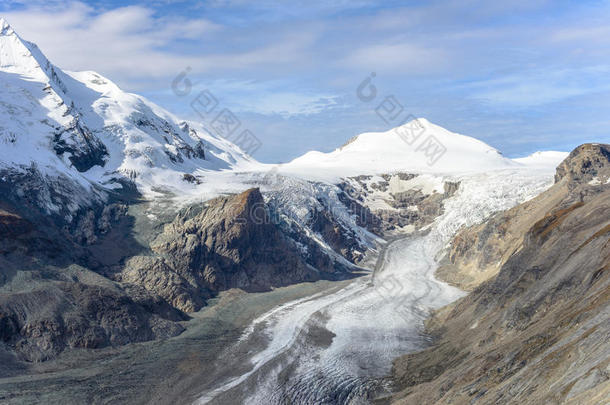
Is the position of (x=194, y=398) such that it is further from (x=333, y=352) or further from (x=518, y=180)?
(x=518, y=180)

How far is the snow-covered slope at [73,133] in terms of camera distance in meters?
114

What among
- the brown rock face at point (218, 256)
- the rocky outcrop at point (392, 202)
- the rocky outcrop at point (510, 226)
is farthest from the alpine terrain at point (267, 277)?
the rocky outcrop at point (392, 202)

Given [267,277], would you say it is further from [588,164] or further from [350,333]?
[588,164]

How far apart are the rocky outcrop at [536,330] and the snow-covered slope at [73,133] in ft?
254

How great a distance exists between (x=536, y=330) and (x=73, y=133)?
112496 millimetres

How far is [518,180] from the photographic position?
479ft

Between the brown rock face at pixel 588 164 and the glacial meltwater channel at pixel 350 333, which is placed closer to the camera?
the glacial meltwater channel at pixel 350 333

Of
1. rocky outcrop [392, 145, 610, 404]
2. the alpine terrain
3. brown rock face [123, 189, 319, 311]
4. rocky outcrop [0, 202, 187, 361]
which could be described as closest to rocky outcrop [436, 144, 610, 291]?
the alpine terrain

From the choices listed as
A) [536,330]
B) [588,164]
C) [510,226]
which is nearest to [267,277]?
[510,226]

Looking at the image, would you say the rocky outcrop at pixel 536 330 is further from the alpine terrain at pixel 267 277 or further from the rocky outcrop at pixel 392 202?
the rocky outcrop at pixel 392 202

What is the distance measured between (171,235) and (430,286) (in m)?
46.3

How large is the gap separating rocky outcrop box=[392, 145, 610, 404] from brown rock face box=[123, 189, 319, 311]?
3805 cm

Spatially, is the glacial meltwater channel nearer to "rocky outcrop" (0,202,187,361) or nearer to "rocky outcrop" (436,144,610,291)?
"rocky outcrop" (436,144,610,291)

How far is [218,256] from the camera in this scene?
106 m
